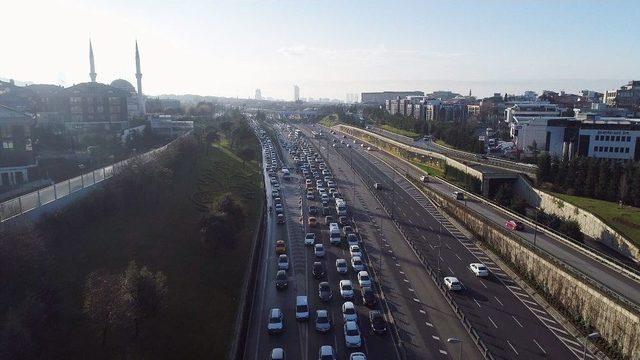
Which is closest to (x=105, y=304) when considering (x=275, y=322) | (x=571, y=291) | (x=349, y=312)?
(x=275, y=322)

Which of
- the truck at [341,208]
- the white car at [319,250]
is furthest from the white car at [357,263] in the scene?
the truck at [341,208]

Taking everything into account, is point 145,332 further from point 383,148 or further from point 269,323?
point 383,148

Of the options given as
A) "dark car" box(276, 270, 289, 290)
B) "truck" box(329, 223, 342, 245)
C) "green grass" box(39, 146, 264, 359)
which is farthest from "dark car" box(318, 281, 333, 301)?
"truck" box(329, 223, 342, 245)

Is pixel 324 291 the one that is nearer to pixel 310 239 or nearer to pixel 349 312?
pixel 349 312

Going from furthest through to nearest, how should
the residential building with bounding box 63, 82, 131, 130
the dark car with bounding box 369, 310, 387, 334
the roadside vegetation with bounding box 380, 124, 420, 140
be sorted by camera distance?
1. the roadside vegetation with bounding box 380, 124, 420, 140
2. the residential building with bounding box 63, 82, 131, 130
3. the dark car with bounding box 369, 310, 387, 334

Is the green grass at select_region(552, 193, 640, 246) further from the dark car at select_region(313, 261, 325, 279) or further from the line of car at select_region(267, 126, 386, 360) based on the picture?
the dark car at select_region(313, 261, 325, 279)

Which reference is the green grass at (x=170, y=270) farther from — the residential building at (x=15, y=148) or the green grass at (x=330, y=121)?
the green grass at (x=330, y=121)
